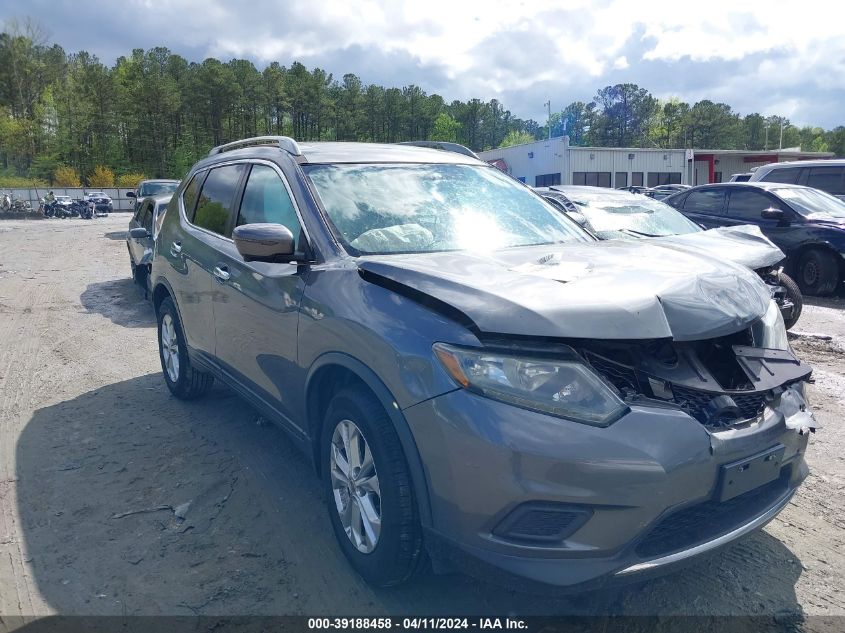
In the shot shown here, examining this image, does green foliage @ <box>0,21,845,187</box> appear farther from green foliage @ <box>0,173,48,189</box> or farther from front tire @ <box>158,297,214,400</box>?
front tire @ <box>158,297,214,400</box>

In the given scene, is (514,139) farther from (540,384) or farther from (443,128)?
(540,384)

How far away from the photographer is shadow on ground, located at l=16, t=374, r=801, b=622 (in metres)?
2.64

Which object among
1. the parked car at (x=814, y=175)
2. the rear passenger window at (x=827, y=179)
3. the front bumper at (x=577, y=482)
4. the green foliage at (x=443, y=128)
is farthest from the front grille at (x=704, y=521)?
the green foliage at (x=443, y=128)

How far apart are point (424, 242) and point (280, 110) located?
3304 inches

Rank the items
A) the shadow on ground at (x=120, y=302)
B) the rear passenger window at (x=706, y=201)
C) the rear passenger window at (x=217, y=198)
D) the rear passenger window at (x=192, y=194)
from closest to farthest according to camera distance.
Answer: the rear passenger window at (x=217, y=198)
the rear passenger window at (x=192, y=194)
the shadow on ground at (x=120, y=302)
the rear passenger window at (x=706, y=201)

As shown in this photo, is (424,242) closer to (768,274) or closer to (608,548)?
(608,548)

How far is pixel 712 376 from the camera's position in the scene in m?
2.42

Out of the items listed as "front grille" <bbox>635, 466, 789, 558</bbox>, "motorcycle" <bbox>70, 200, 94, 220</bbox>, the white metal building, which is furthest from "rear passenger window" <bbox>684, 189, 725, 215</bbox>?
"motorcycle" <bbox>70, 200, 94, 220</bbox>

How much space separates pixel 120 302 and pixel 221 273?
6.69 m

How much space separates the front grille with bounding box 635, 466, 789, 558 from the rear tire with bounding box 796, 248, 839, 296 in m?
7.99

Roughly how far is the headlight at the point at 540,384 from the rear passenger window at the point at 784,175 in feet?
39.6

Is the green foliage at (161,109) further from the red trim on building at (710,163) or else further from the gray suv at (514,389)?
the gray suv at (514,389)

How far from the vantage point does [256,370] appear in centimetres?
359

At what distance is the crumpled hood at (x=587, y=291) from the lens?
2.21 meters
